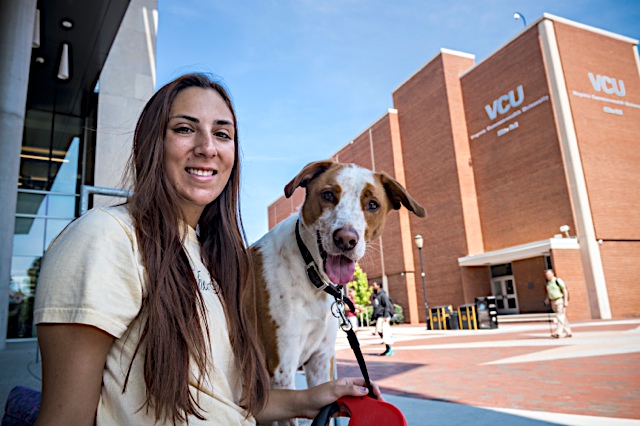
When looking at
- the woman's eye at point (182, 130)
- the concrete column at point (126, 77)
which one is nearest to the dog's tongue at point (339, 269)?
the woman's eye at point (182, 130)

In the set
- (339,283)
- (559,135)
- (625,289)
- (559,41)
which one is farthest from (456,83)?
(339,283)

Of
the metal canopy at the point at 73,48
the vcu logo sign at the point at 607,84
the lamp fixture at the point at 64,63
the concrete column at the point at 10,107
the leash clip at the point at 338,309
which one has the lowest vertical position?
the leash clip at the point at 338,309

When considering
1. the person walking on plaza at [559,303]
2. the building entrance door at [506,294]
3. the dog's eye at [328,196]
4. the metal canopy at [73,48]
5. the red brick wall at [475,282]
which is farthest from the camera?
the red brick wall at [475,282]

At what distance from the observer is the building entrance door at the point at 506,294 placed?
26.6m

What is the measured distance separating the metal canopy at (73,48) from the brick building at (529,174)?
750 inches

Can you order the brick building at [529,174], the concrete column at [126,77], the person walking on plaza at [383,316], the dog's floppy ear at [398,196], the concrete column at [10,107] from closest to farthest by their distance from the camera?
the dog's floppy ear at [398,196]
the concrete column at [10,107]
the concrete column at [126,77]
the person walking on plaza at [383,316]
the brick building at [529,174]

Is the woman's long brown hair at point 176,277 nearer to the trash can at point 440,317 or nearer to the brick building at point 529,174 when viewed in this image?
the trash can at point 440,317

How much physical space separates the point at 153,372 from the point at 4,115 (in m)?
8.78

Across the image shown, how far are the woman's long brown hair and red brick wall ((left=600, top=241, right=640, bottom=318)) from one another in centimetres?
2506

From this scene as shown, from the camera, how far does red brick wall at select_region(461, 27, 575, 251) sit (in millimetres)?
23766

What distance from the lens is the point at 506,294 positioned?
27.2m

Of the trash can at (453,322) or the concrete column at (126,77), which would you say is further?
the trash can at (453,322)

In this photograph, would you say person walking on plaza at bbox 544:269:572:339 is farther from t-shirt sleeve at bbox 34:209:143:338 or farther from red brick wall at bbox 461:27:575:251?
t-shirt sleeve at bbox 34:209:143:338

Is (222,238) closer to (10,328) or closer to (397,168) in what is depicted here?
(10,328)
